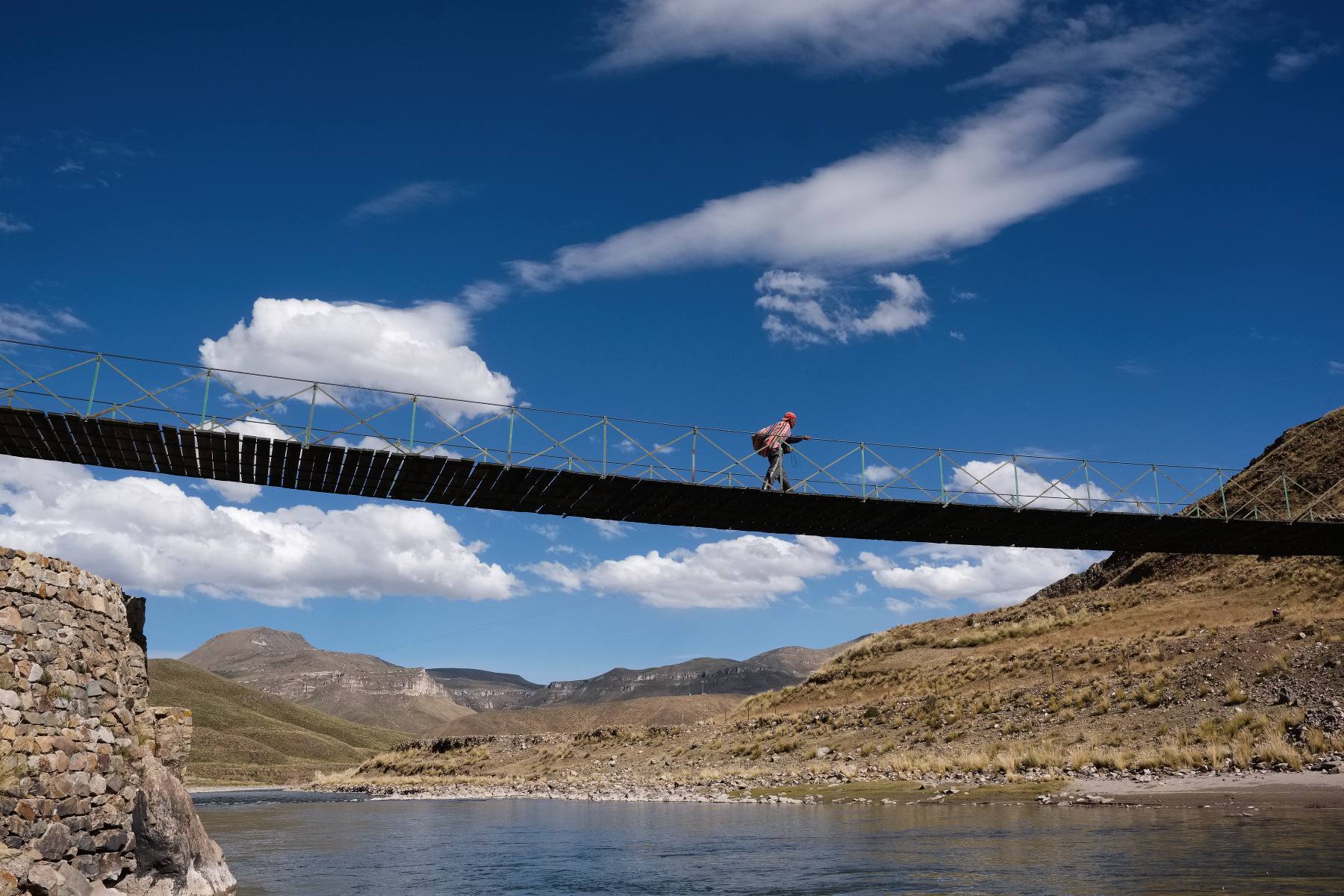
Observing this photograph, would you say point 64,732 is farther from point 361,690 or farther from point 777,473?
point 361,690

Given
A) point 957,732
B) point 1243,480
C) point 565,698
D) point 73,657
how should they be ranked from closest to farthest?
point 73,657 < point 957,732 < point 1243,480 < point 565,698

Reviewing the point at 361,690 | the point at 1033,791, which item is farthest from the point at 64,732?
the point at 361,690

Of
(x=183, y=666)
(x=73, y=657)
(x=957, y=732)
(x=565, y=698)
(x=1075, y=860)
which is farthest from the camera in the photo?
(x=565, y=698)

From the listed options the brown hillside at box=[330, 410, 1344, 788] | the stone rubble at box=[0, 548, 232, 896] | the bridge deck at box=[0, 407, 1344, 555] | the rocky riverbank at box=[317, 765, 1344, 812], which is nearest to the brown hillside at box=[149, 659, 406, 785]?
the brown hillside at box=[330, 410, 1344, 788]

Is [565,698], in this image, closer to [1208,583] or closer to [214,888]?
[1208,583]

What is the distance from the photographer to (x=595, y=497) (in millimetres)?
18266

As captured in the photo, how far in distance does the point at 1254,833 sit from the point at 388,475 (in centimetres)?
1328

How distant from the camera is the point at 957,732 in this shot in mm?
28641

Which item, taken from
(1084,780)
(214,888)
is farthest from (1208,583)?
(214,888)

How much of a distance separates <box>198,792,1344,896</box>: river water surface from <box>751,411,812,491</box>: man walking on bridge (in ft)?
20.4

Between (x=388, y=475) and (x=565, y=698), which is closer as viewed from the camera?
(x=388, y=475)

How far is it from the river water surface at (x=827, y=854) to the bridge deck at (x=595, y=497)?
5.44 m

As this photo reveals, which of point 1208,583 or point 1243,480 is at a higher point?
point 1243,480

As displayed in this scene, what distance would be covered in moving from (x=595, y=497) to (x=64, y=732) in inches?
393
